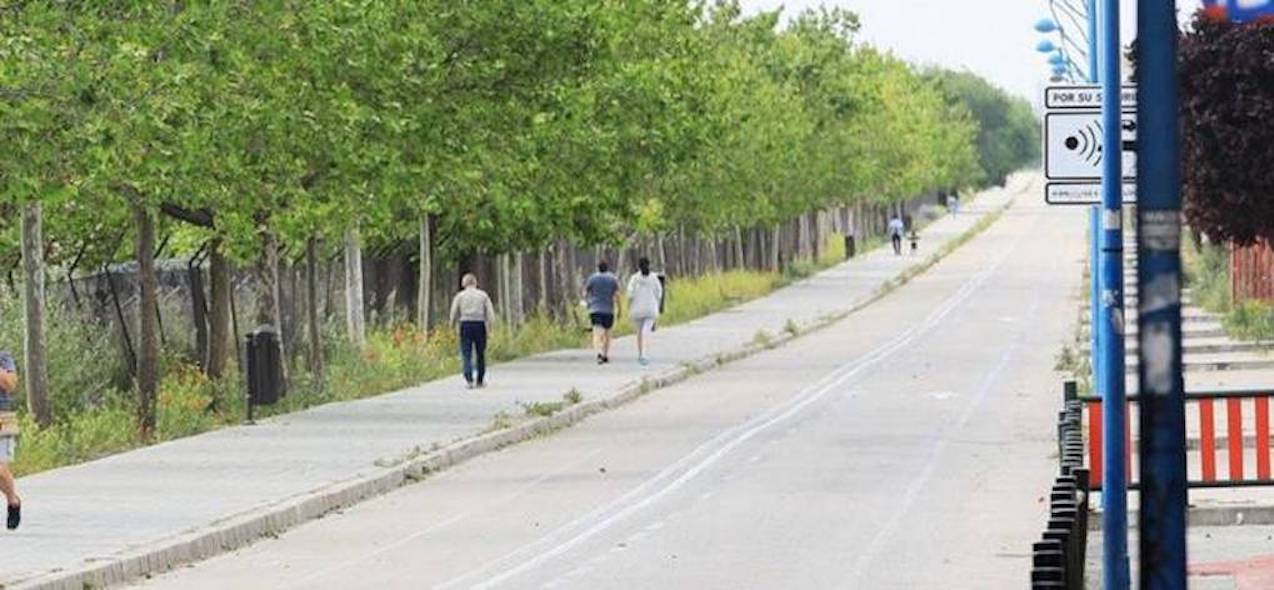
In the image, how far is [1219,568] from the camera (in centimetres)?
2159

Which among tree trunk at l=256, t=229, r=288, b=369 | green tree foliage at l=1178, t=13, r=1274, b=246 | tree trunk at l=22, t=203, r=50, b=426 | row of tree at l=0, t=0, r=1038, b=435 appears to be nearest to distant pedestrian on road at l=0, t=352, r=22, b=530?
row of tree at l=0, t=0, r=1038, b=435

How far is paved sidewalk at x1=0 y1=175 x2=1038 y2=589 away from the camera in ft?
73.0

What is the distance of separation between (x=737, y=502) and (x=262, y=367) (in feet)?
38.5

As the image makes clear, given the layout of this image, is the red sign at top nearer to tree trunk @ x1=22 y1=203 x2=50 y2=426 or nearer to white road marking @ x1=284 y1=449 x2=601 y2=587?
white road marking @ x1=284 y1=449 x2=601 y2=587

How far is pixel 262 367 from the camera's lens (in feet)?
124

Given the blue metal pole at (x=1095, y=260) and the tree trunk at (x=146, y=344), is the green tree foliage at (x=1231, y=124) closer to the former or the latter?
the blue metal pole at (x=1095, y=260)

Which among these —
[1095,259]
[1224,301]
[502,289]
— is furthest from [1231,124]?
[1095,259]

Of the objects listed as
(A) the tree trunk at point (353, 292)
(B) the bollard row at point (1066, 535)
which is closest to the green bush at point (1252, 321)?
(A) the tree trunk at point (353, 292)

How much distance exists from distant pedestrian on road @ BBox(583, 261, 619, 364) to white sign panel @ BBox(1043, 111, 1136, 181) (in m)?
27.7

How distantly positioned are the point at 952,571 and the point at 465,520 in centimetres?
584

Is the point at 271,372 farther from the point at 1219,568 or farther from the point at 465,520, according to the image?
the point at 1219,568

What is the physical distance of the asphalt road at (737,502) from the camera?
21.5 meters

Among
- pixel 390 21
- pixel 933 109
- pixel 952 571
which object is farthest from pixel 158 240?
pixel 933 109

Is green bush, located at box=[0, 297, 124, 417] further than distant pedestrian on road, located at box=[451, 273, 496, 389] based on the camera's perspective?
No
